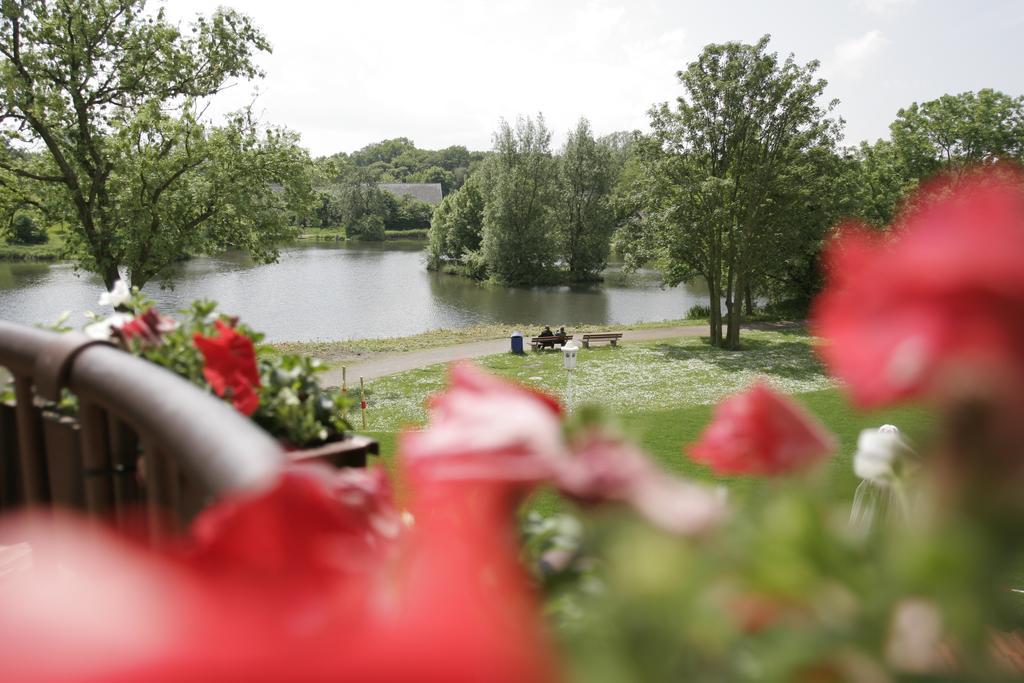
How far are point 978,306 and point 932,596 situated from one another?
0.15m

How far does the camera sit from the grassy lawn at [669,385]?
1452cm

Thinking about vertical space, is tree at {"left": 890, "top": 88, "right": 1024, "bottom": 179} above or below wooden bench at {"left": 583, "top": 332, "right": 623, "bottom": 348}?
above

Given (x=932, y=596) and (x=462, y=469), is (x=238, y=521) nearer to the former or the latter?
(x=462, y=469)

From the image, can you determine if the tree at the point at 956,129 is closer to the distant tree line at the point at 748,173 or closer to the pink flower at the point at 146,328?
the distant tree line at the point at 748,173

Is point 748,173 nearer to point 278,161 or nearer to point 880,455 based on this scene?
point 278,161

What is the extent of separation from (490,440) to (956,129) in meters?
41.4

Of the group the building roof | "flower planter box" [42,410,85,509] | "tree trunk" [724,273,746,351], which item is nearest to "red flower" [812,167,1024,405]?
"flower planter box" [42,410,85,509]

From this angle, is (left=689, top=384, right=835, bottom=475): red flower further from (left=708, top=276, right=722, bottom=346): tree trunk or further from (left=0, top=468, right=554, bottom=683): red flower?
(left=708, top=276, right=722, bottom=346): tree trunk

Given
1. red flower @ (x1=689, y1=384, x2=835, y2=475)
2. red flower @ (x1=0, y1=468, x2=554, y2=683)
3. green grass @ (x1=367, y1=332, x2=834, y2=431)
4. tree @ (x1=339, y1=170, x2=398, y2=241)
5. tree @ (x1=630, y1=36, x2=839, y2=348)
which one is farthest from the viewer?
tree @ (x1=339, y1=170, x2=398, y2=241)

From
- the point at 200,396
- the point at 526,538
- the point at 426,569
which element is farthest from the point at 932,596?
the point at 200,396

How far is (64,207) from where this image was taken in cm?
2006

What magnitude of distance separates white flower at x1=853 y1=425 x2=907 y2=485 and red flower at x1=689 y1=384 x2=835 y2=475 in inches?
18.0

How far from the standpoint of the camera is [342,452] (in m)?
1.79

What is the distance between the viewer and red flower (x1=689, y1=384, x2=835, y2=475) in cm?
61
